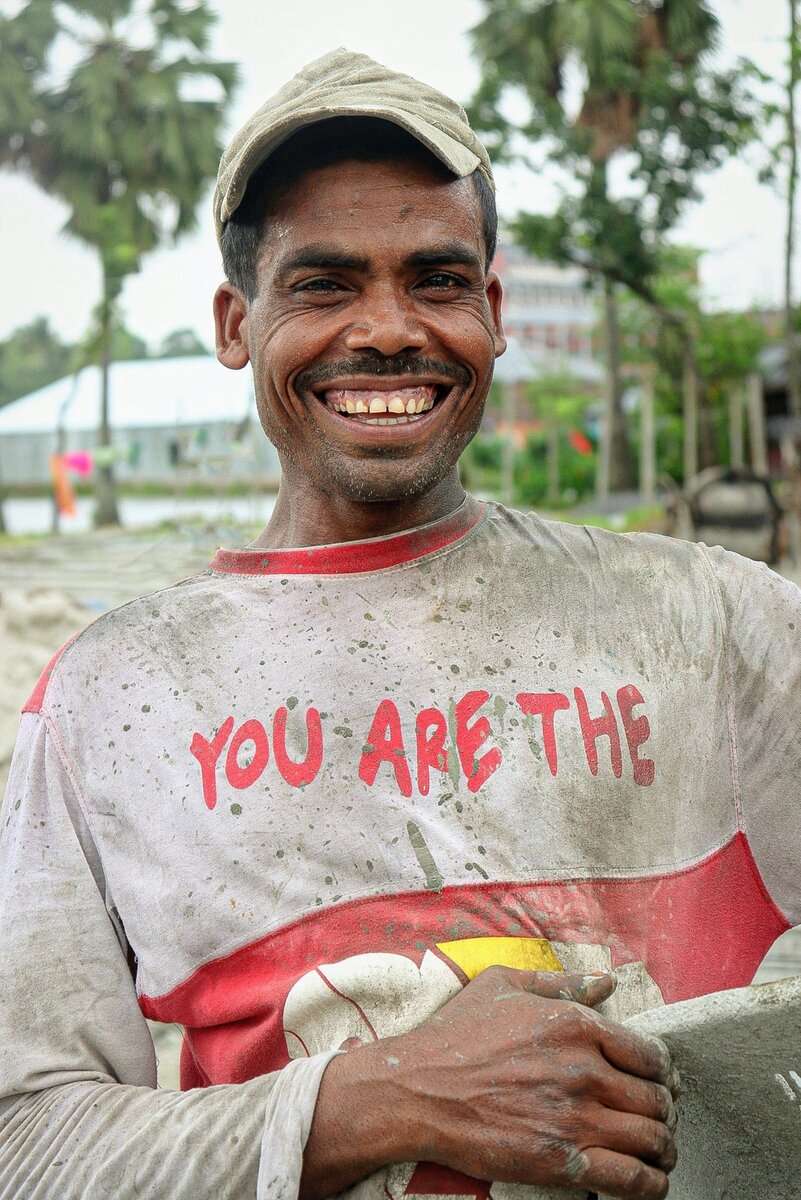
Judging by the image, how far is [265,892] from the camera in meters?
1.41

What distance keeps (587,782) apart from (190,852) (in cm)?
45

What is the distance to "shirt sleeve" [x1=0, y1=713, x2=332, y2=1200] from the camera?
1.26m

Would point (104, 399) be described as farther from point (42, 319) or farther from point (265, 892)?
point (42, 319)

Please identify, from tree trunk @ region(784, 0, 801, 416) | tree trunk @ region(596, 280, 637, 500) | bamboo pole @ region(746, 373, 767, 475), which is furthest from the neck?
tree trunk @ region(596, 280, 637, 500)

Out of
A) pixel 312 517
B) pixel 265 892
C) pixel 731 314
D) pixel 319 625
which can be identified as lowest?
pixel 265 892

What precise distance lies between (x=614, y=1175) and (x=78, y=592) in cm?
1111

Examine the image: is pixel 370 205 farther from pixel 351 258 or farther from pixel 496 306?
pixel 496 306

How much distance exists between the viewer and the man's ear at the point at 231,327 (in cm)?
169

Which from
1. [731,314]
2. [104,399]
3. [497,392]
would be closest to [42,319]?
[497,392]

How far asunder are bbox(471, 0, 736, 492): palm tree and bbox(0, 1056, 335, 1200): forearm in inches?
540

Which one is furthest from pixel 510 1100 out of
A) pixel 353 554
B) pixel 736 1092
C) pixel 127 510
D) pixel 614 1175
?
pixel 127 510

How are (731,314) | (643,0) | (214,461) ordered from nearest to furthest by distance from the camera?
(214,461), (643,0), (731,314)

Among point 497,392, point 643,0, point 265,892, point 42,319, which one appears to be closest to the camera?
point 265,892

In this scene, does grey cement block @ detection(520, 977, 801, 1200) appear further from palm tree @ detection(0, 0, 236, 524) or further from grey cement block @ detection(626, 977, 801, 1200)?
palm tree @ detection(0, 0, 236, 524)
